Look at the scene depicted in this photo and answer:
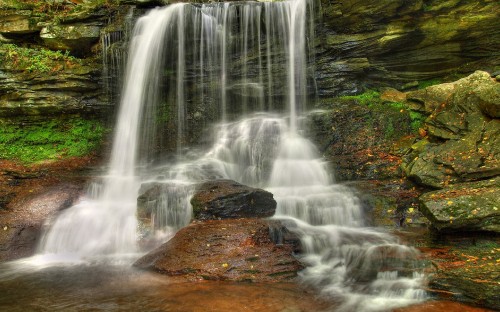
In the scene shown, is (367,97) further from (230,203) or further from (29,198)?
(29,198)

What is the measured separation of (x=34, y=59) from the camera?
12.7m

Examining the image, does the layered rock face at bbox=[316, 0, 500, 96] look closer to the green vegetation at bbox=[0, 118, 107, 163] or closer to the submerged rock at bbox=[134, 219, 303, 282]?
the submerged rock at bbox=[134, 219, 303, 282]

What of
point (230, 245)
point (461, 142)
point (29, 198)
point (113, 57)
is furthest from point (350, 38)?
point (29, 198)

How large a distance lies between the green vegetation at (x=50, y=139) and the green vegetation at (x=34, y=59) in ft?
6.22

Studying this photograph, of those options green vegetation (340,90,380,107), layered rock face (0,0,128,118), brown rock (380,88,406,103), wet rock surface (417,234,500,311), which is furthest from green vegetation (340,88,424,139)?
layered rock face (0,0,128,118)

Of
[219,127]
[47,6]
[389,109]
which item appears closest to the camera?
[389,109]

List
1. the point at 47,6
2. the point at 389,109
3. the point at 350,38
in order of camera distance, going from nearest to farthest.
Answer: the point at 389,109, the point at 350,38, the point at 47,6

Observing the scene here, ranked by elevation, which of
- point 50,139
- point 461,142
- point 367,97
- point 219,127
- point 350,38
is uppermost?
point 350,38

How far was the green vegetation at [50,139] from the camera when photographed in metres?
12.6

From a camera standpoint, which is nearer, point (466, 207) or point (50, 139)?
point (466, 207)

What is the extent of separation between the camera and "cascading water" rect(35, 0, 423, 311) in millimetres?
8750

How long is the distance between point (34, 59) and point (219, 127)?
682 cm

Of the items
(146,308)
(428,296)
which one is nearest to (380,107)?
(428,296)

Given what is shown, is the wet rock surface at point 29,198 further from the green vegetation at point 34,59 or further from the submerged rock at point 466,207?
the submerged rock at point 466,207
